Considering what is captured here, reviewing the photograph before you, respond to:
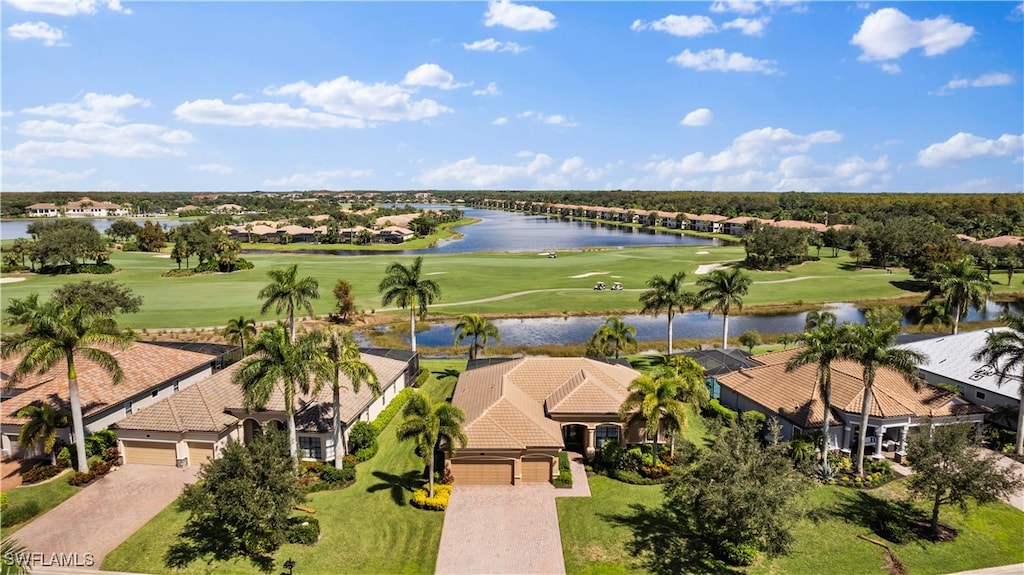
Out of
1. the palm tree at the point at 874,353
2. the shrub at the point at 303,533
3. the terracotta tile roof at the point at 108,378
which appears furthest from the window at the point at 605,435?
the terracotta tile roof at the point at 108,378

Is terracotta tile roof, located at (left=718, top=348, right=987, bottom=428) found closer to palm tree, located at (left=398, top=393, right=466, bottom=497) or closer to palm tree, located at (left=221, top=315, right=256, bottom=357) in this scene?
palm tree, located at (left=398, top=393, right=466, bottom=497)

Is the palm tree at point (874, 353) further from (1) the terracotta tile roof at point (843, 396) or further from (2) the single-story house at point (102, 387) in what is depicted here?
(2) the single-story house at point (102, 387)

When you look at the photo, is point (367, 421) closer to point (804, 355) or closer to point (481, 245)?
point (804, 355)

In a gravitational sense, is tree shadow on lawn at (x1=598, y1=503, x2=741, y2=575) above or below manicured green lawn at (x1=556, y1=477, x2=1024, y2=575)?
below

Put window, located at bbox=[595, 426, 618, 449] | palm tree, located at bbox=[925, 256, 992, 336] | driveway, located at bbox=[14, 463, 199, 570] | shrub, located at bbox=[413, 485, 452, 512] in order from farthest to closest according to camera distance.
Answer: palm tree, located at bbox=[925, 256, 992, 336], window, located at bbox=[595, 426, 618, 449], shrub, located at bbox=[413, 485, 452, 512], driveway, located at bbox=[14, 463, 199, 570]

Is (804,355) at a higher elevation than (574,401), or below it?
higher

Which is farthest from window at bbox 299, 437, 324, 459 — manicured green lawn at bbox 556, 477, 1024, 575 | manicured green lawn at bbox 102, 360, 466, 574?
manicured green lawn at bbox 556, 477, 1024, 575

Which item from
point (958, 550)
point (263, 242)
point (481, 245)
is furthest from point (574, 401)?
point (263, 242)

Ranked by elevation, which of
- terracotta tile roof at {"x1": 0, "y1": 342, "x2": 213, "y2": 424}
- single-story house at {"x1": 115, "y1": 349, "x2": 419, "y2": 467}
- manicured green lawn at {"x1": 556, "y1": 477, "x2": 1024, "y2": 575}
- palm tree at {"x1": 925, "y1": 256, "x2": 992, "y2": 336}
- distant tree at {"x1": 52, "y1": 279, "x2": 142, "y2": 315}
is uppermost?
palm tree at {"x1": 925, "y1": 256, "x2": 992, "y2": 336}
